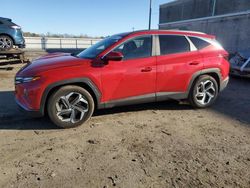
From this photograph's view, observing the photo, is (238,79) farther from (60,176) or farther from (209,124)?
(60,176)

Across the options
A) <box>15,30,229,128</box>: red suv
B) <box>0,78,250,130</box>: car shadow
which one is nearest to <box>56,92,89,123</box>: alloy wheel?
<box>15,30,229,128</box>: red suv

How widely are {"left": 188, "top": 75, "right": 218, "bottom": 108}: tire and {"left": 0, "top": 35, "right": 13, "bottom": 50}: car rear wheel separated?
846cm

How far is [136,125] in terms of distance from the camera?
454 cm

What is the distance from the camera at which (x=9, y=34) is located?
10.4 metres

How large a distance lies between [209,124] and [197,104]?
918 mm

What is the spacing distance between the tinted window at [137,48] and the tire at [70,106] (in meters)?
1.08

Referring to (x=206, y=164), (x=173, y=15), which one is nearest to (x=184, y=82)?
(x=206, y=164)

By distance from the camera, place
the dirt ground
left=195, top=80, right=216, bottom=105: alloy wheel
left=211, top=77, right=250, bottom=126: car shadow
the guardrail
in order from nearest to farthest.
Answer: the dirt ground → left=211, top=77, right=250, bottom=126: car shadow → left=195, top=80, right=216, bottom=105: alloy wheel → the guardrail

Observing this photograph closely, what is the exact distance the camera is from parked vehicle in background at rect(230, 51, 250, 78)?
838 centimetres

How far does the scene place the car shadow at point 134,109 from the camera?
4578 mm

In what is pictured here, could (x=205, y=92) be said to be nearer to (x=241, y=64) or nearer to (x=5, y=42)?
(x=241, y=64)

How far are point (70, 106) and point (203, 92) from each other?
2.98m

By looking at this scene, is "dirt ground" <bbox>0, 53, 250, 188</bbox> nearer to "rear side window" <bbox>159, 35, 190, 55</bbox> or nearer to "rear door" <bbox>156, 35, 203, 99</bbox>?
"rear door" <bbox>156, 35, 203, 99</bbox>

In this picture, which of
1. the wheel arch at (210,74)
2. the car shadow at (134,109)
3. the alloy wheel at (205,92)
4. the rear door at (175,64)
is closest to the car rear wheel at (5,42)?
the car shadow at (134,109)
